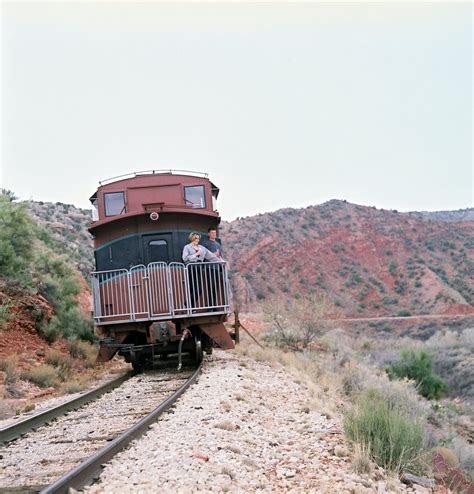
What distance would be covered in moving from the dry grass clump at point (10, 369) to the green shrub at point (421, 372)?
14408 mm

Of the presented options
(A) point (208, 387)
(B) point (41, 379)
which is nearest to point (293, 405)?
(A) point (208, 387)

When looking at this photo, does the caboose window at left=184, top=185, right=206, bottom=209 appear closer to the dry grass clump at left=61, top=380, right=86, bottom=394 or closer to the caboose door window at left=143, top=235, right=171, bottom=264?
the caboose door window at left=143, top=235, right=171, bottom=264

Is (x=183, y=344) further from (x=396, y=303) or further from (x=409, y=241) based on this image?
(x=409, y=241)

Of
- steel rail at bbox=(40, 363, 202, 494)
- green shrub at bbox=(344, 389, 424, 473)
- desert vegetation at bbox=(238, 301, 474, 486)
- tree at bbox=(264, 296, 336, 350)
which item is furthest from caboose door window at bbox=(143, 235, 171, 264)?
tree at bbox=(264, 296, 336, 350)

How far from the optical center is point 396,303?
57.6m

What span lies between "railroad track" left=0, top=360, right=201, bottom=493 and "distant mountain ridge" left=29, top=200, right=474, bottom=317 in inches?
1520

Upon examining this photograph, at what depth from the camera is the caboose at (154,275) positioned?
1338cm

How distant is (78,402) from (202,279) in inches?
164

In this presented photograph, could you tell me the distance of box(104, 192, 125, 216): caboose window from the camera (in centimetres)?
1473

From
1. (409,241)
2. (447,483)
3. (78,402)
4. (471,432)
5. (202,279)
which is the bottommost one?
(471,432)

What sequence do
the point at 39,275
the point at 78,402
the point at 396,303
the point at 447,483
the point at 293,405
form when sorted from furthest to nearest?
the point at 396,303
the point at 39,275
the point at 78,402
the point at 293,405
the point at 447,483

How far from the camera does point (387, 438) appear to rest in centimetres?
675

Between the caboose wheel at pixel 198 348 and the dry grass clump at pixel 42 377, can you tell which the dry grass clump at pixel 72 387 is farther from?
the caboose wheel at pixel 198 348

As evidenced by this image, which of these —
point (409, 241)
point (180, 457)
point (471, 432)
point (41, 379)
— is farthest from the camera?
point (409, 241)
